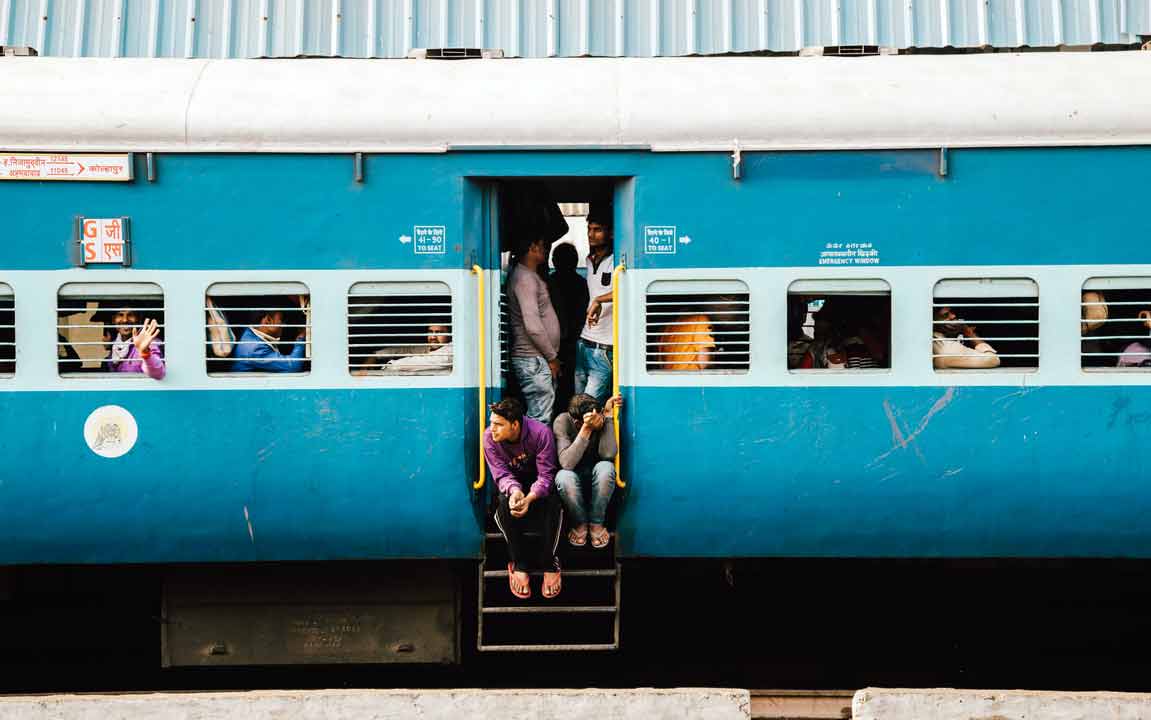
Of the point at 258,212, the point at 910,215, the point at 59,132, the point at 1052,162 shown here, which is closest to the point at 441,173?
the point at 258,212

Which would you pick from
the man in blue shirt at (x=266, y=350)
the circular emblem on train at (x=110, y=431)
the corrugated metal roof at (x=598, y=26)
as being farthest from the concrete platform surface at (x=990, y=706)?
the corrugated metal roof at (x=598, y=26)

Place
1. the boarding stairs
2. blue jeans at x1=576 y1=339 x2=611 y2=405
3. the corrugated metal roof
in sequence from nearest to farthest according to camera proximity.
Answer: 1. the boarding stairs
2. blue jeans at x1=576 y1=339 x2=611 y2=405
3. the corrugated metal roof

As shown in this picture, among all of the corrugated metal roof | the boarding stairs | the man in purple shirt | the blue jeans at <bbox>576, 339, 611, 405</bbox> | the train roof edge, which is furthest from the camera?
the corrugated metal roof

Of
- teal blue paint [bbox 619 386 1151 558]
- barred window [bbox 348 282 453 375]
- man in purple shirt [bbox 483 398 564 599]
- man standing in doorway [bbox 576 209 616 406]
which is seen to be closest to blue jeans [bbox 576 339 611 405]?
man standing in doorway [bbox 576 209 616 406]

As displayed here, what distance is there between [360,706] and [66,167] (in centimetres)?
343

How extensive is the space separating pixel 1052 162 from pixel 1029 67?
64cm

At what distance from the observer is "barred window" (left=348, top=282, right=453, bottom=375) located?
707 centimetres

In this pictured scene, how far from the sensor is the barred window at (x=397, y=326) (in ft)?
23.2

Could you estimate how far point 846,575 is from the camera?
→ 8250 mm

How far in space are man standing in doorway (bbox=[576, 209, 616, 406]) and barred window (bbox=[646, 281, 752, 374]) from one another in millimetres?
409

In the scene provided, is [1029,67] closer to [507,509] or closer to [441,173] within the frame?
[441,173]

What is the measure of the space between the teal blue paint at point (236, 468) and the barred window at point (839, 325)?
194 centimetres

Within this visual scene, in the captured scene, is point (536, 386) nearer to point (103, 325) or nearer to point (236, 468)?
point (236, 468)

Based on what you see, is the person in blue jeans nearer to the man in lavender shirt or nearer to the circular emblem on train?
the man in lavender shirt
